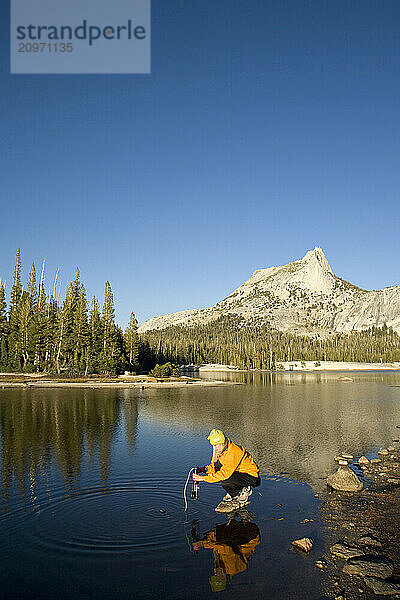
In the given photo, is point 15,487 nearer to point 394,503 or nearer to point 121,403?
point 394,503

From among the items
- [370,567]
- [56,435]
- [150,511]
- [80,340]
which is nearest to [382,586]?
[370,567]

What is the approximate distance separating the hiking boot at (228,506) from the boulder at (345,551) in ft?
12.0

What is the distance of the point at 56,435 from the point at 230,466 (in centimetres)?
1924

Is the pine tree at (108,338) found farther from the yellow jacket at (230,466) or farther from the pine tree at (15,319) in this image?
the yellow jacket at (230,466)

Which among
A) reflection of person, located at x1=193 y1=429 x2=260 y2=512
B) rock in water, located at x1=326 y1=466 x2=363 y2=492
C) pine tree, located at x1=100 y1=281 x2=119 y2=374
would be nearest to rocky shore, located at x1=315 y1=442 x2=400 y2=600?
rock in water, located at x1=326 y1=466 x2=363 y2=492

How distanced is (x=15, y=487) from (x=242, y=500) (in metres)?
9.14

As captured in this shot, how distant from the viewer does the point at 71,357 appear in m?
97.4

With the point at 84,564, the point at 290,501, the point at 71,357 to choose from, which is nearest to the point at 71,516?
the point at 84,564

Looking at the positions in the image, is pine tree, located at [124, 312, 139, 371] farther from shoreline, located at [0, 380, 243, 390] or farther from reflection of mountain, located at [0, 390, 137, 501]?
reflection of mountain, located at [0, 390, 137, 501]

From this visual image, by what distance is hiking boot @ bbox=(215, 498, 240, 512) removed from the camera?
49.8ft

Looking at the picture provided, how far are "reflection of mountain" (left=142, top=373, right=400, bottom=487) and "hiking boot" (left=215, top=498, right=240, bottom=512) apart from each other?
5.77 m

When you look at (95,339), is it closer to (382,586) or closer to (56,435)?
(56,435)

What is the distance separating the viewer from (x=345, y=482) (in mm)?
18172

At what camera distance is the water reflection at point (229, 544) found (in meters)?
11.2
